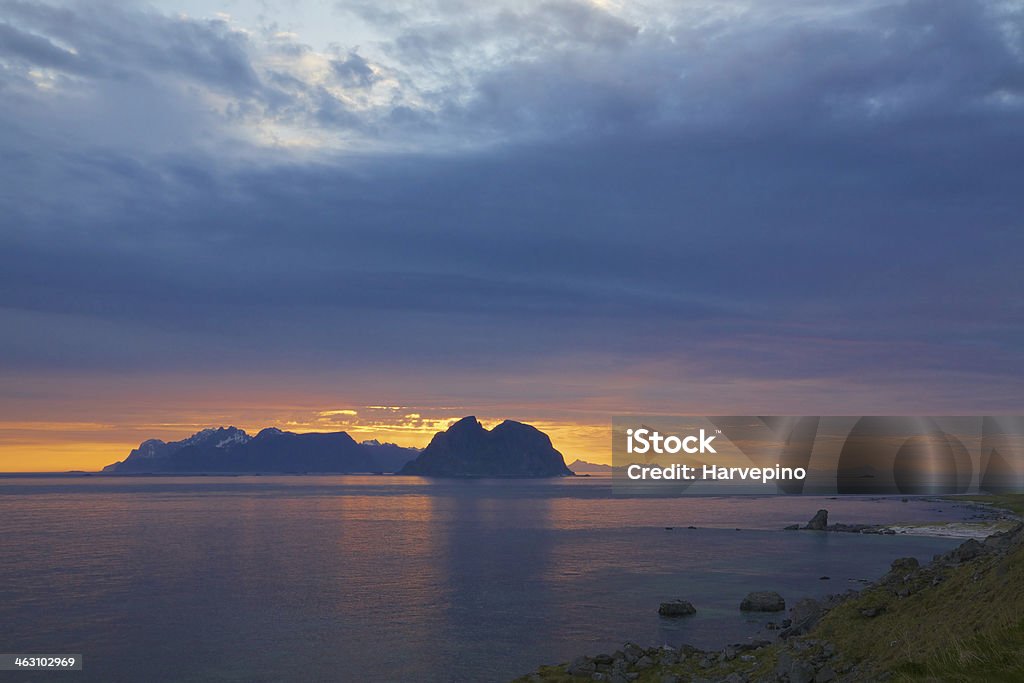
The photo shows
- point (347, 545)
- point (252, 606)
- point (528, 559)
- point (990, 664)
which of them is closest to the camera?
point (990, 664)

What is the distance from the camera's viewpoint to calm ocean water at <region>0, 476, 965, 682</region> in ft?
162

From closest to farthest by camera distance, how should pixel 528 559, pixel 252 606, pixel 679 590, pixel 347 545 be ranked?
pixel 252 606 < pixel 679 590 < pixel 528 559 < pixel 347 545

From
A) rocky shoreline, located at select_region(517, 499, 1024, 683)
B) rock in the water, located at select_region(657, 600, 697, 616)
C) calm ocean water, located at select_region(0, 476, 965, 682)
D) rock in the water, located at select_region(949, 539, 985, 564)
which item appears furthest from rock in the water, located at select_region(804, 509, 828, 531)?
rock in the water, located at select_region(949, 539, 985, 564)

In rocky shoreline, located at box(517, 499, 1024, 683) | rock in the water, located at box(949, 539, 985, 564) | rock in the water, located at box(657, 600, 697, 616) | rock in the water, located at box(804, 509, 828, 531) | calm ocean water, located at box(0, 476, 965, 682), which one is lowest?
rock in the water, located at box(804, 509, 828, 531)

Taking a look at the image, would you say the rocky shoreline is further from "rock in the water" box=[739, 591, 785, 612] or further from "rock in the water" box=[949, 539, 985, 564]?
"rock in the water" box=[739, 591, 785, 612]

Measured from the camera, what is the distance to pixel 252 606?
6781 centimetres

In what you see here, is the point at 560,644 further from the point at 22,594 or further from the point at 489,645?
the point at 22,594

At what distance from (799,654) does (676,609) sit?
904 inches

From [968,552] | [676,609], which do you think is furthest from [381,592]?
[968,552]

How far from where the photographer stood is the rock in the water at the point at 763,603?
61125 mm

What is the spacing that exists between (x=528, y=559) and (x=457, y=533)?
4492 centimetres

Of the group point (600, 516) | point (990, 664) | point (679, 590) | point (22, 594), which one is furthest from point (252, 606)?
point (600, 516)

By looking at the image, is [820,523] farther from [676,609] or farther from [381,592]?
[381,592]

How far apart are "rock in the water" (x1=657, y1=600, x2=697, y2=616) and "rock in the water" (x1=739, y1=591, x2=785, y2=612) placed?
453cm
